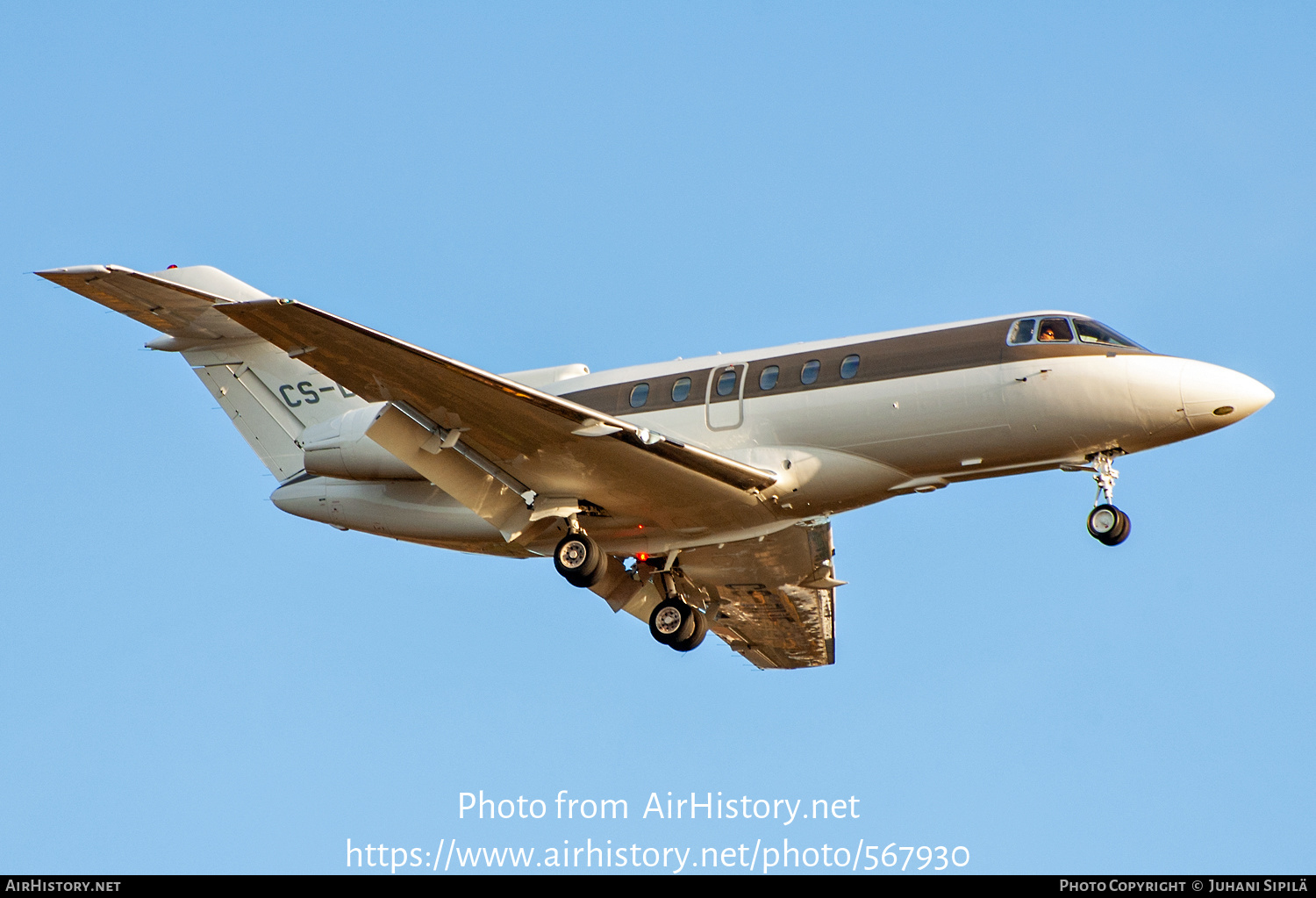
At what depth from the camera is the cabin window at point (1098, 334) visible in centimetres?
1784

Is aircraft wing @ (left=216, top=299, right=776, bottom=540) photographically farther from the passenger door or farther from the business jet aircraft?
the passenger door

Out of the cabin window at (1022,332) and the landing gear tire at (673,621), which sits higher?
the cabin window at (1022,332)

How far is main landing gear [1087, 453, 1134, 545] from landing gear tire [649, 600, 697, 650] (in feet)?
21.3

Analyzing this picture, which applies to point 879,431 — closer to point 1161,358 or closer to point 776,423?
point 776,423

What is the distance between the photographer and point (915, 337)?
18312mm

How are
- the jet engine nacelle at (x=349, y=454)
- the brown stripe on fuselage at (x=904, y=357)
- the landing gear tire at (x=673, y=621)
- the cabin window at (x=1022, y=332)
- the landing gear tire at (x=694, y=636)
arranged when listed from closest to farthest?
the brown stripe on fuselage at (x=904, y=357), the cabin window at (x=1022, y=332), the jet engine nacelle at (x=349, y=454), the landing gear tire at (x=673, y=621), the landing gear tire at (x=694, y=636)

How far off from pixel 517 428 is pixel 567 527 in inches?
79.4

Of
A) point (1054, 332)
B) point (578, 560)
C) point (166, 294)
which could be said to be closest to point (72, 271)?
point (166, 294)

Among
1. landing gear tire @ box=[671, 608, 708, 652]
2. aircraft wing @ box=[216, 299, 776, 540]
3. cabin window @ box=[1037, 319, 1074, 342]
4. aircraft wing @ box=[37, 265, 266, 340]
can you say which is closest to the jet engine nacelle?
aircraft wing @ box=[216, 299, 776, 540]

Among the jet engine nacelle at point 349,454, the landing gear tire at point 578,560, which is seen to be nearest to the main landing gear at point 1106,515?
the landing gear tire at point 578,560

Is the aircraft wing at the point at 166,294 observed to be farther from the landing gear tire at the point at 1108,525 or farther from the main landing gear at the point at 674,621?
the landing gear tire at the point at 1108,525

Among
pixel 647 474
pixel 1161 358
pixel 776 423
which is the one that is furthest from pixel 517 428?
pixel 1161 358

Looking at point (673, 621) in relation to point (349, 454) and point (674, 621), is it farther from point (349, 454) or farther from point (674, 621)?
point (349, 454)

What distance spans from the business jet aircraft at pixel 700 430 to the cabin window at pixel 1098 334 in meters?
0.03
